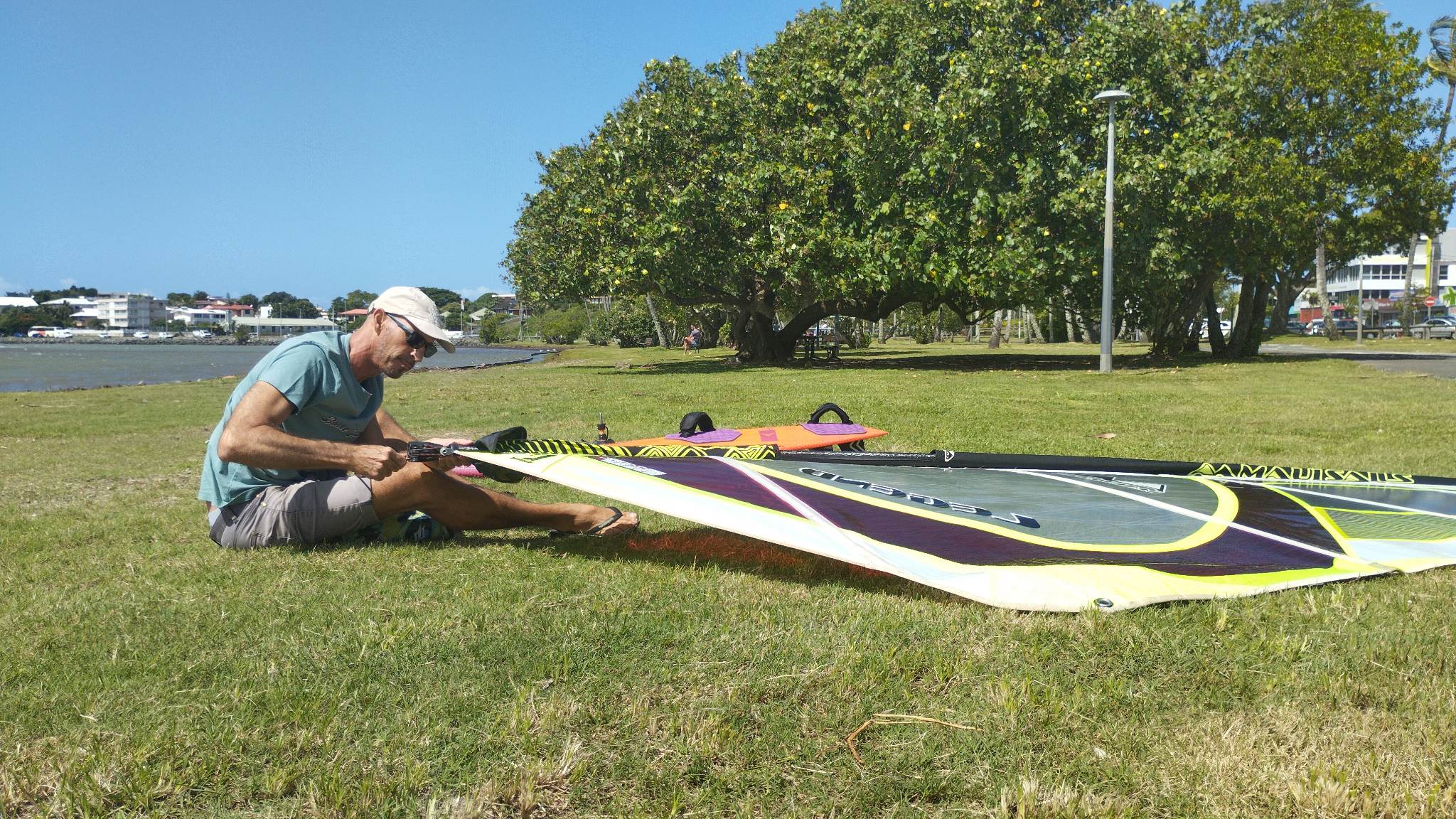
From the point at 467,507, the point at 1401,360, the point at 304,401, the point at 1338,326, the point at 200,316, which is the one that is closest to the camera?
the point at 304,401

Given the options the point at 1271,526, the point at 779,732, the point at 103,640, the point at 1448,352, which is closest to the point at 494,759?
the point at 779,732

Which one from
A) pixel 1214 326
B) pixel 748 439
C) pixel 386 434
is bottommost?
pixel 748 439

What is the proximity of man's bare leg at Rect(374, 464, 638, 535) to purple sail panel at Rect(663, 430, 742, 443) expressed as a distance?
1.07m

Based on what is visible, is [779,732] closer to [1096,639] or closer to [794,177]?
[1096,639]

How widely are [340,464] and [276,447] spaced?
23 cm

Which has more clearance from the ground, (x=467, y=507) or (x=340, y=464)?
(x=340, y=464)

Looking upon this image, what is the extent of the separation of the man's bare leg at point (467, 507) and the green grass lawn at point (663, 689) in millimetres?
102

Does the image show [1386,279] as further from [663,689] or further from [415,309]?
[663,689]

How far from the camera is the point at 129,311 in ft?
583

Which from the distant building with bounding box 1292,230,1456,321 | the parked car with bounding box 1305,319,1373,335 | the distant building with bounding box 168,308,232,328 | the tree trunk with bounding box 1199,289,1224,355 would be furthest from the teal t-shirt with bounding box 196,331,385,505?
the distant building with bounding box 168,308,232,328

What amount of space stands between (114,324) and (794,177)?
7181 inches

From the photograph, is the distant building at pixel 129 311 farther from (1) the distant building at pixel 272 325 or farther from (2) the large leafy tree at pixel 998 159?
(2) the large leafy tree at pixel 998 159

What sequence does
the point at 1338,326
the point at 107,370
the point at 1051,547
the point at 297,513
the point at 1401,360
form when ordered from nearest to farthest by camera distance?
the point at 1051,547, the point at 297,513, the point at 1401,360, the point at 107,370, the point at 1338,326

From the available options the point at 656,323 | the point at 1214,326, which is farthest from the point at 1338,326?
the point at 1214,326
